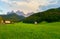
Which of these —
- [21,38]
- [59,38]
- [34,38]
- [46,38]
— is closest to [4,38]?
[21,38]

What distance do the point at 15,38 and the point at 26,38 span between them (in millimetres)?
1727

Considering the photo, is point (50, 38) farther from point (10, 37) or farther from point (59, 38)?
point (10, 37)

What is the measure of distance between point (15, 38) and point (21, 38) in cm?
94

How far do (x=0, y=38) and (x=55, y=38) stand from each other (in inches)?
346

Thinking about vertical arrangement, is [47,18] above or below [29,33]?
below

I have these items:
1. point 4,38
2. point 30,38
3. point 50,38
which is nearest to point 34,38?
point 30,38

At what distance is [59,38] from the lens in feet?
82.9

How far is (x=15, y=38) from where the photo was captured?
24375 mm

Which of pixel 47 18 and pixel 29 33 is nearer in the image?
pixel 29 33

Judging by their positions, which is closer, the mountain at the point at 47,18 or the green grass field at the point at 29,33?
the green grass field at the point at 29,33

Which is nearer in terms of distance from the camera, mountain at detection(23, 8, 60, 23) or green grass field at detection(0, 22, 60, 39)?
green grass field at detection(0, 22, 60, 39)

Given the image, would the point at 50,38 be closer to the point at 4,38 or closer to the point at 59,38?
the point at 59,38

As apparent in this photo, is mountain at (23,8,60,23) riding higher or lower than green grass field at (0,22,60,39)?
lower

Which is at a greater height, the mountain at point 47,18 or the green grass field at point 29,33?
the green grass field at point 29,33
